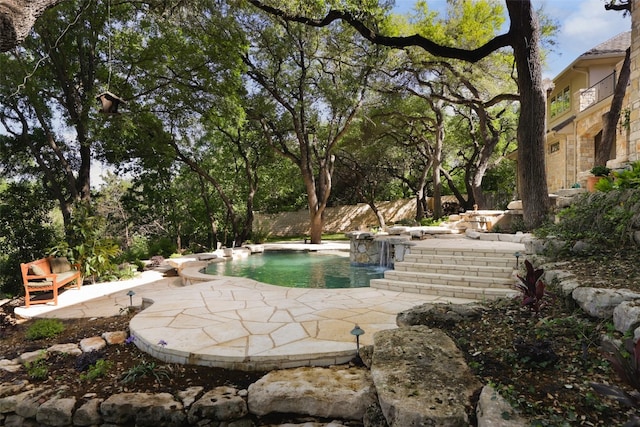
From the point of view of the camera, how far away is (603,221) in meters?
4.26

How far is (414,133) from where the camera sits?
18.4 m

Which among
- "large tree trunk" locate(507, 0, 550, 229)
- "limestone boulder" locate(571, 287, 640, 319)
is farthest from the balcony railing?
"limestone boulder" locate(571, 287, 640, 319)

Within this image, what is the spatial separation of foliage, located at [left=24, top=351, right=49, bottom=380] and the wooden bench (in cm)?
263

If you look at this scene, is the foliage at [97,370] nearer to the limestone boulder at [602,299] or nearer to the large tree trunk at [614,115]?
the limestone boulder at [602,299]

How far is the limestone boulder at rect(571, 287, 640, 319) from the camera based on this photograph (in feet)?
8.24

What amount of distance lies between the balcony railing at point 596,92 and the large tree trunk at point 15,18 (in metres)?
16.1

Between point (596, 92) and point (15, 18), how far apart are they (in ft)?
56.8

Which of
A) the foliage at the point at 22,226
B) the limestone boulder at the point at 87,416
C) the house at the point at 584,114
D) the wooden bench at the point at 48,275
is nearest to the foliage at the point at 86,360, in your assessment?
the limestone boulder at the point at 87,416

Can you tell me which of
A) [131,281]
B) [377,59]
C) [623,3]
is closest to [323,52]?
[377,59]

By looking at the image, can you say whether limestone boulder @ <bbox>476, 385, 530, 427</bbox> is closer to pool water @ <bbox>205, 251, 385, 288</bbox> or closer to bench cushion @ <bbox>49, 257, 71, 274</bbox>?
pool water @ <bbox>205, 251, 385, 288</bbox>

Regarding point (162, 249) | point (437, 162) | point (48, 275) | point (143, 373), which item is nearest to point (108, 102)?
point (48, 275)

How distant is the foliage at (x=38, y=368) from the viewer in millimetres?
3047

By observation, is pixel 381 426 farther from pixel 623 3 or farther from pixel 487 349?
pixel 623 3

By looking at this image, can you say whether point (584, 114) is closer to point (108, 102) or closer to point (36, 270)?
point (108, 102)
